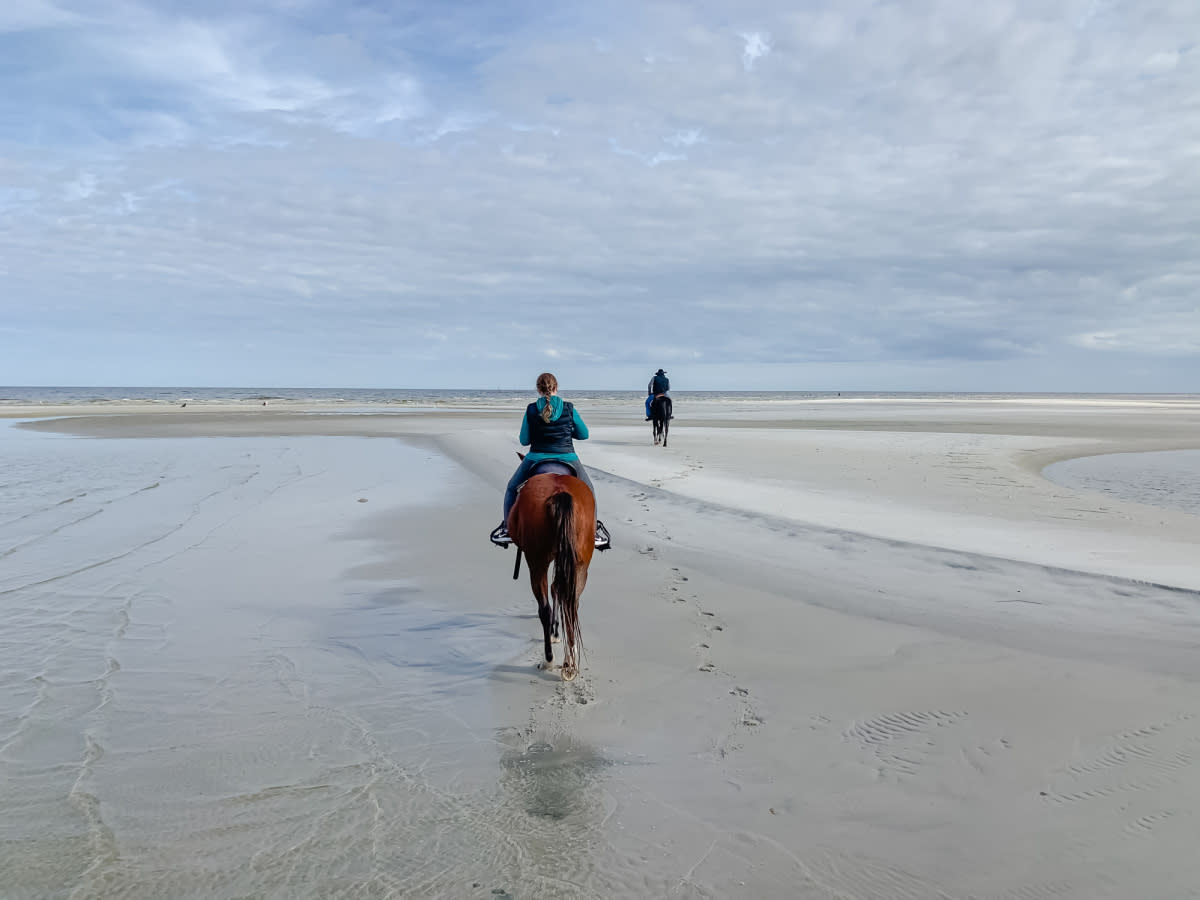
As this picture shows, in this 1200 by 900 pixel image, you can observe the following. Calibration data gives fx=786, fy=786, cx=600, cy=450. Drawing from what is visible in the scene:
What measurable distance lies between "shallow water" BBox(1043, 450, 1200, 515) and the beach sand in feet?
12.9

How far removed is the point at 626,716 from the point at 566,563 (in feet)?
3.80

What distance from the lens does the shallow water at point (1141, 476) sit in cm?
1446

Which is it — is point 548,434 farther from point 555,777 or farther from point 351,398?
point 351,398

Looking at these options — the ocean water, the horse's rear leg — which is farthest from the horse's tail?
the ocean water

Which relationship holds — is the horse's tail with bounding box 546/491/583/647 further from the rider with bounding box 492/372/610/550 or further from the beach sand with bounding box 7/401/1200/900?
the rider with bounding box 492/372/610/550

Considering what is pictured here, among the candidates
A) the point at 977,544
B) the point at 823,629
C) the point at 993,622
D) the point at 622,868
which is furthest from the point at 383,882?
the point at 977,544

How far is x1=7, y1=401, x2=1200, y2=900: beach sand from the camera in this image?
3.52m

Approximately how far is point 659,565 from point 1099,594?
4.49 m

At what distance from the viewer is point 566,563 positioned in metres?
5.71

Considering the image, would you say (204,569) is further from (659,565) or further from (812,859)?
(812,859)

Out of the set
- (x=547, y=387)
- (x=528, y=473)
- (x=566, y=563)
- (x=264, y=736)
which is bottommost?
(x=264, y=736)

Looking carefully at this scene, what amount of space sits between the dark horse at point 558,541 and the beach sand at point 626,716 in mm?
392

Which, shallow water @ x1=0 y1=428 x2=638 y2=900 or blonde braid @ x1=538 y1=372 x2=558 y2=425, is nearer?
shallow water @ x1=0 y1=428 x2=638 y2=900

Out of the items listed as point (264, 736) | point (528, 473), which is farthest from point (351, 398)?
point (264, 736)
